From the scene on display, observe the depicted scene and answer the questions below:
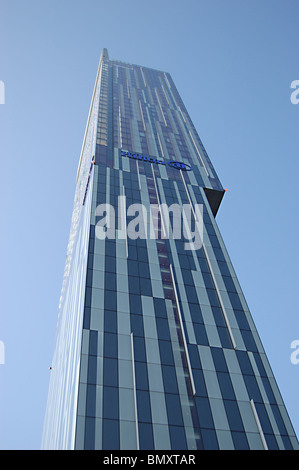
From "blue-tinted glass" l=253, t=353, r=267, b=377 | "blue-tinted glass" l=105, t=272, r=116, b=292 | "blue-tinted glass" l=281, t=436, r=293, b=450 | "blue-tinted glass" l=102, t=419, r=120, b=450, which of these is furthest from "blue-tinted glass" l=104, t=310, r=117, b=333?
"blue-tinted glass" l=281, t=436, r=293, b=450

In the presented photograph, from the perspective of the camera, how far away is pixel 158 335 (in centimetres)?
4428

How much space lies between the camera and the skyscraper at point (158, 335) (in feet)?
118

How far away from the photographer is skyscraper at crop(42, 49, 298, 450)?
35.9m

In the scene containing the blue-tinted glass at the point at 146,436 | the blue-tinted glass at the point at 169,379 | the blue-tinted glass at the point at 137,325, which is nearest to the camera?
the blue-tinted glass at the point at 146,436

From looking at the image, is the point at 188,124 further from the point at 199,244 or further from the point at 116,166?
the point at 199,244

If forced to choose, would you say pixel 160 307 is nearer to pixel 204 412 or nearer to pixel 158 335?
pixel 158 335

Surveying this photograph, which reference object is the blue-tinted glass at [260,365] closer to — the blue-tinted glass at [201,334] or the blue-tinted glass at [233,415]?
the blue-tinted glass at [201,334]

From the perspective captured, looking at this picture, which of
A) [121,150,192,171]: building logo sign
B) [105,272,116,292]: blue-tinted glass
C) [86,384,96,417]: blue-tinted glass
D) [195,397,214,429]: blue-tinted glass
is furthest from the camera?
[121,150,192,171]: building logo sign

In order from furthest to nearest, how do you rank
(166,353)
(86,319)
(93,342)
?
(86,319) < (166,353) < (93,342)

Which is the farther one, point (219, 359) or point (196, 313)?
point (196, 313)

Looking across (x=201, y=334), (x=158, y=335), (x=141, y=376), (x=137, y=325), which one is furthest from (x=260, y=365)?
(x=137, y=325)

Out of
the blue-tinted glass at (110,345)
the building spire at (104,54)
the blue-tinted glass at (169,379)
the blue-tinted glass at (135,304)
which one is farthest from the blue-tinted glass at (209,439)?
the building spire at (104,54)

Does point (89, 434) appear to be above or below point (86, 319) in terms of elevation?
below

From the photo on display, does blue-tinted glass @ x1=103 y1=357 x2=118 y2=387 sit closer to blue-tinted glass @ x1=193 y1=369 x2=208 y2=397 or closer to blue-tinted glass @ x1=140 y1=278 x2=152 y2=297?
blue-tinted glass @ x1=193 y1=369 x2=208 y2=397
